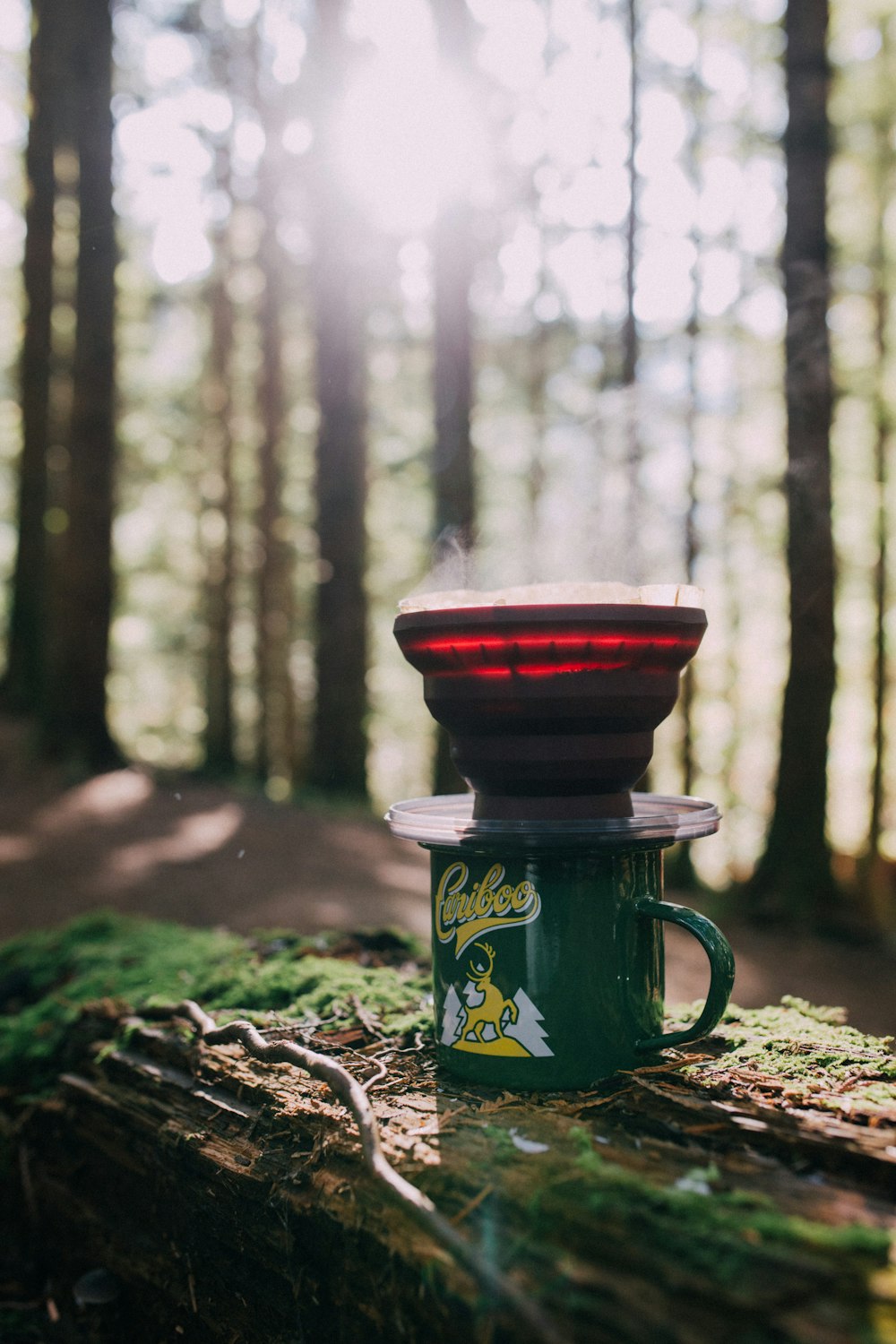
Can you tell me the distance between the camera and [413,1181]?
5.93 ft

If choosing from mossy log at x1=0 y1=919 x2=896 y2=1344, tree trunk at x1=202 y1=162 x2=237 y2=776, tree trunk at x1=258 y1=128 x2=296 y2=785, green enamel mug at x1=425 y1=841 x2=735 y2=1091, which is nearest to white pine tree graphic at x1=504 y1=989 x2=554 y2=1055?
green enamel mug at x1=425 y1=841 x2=735 y2=1091

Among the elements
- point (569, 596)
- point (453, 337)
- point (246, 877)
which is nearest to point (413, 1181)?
point (569, 596)

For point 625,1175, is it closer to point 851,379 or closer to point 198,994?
point 198,994

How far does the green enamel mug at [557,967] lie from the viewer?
2.15m

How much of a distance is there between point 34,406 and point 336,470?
15.8ft

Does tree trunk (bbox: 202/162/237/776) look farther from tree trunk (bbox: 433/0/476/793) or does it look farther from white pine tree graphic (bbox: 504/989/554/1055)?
white pine tree graphic (bbox: 504/989/554/1055)

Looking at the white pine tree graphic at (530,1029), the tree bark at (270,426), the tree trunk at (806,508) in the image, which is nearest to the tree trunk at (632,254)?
the tree trunk at (806,508)

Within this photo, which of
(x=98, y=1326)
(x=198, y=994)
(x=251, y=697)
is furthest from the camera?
(x=251, y=697)

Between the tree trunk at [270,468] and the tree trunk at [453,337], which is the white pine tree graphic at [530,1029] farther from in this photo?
the tree trunk at [270,468]

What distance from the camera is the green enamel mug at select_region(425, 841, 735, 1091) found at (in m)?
2.15

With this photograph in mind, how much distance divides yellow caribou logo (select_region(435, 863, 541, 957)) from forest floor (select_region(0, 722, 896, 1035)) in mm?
4119

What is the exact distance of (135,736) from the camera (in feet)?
79.4

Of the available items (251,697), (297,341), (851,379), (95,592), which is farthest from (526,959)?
(251,697)

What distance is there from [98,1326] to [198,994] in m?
0.89
